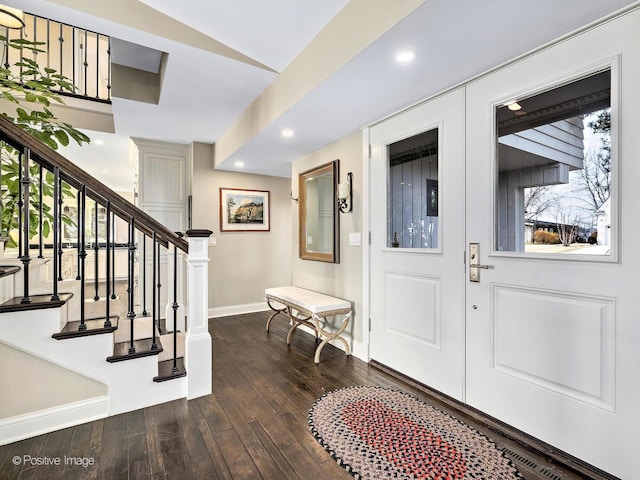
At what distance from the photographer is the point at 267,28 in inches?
86.2

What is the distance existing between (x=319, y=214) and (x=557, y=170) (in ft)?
7.81

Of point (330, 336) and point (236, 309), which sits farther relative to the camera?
point (236, 309)

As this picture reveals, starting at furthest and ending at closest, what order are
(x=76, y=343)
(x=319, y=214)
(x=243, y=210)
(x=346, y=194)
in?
(x=243, y=210) < (x=319, y=214) < (x=346, y=194) < (x=76, y=343)

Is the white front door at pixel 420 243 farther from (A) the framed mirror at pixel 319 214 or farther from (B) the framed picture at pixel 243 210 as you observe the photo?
(B) the framed picture at pixel 243 210

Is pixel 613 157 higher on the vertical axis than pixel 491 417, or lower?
higher

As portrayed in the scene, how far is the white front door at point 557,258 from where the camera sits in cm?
151

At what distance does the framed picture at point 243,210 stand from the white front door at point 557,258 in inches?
137

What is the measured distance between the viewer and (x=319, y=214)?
379 centimetres

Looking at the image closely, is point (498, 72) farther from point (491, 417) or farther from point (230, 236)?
point (230, 236)

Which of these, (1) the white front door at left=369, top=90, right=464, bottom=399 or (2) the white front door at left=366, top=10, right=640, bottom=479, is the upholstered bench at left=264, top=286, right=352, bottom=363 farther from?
(2) the white front door at left=366, top=10, right=640, bottom=479

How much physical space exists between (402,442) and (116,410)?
1.78m

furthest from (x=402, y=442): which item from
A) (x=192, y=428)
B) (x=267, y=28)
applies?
(x=267, y=28)

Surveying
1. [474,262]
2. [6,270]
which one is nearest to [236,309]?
[6,270]

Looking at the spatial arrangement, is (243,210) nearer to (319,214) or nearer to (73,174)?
(319,214)
